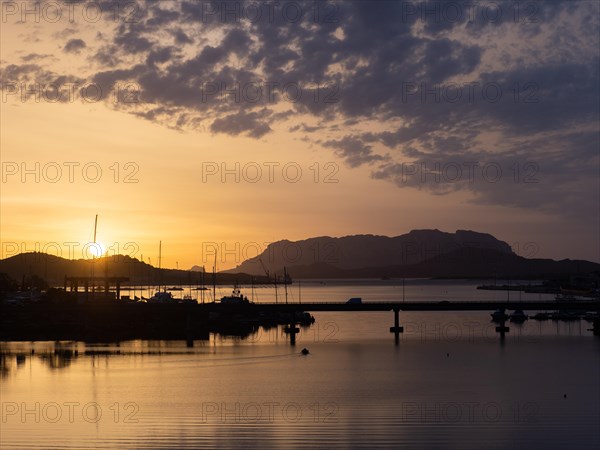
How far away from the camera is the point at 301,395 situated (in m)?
57.3

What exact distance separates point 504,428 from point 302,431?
41.7 feet

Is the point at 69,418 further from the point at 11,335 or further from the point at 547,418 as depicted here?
the point at 11,335

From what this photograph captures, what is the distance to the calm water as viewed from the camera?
43375mm

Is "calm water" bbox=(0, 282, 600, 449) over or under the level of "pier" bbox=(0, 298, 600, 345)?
under

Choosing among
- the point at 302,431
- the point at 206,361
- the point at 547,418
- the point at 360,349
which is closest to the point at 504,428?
the point at 547,418

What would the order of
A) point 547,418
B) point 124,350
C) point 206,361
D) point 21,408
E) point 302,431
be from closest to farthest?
1. point 302,431
2. point 547,418
3. point 21,408
4. point 206,361
5. point 124,350

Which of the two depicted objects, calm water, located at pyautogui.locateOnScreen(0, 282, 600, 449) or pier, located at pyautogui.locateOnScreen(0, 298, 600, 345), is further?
pier, located at pyautogui.locateOnScreen(0, 298, 600, 345)

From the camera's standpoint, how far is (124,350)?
88.9 meters

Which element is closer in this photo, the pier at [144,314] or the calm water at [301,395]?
the calm water at [301,395]

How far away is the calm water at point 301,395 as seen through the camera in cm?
4338

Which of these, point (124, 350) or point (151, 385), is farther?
point (124, 350)

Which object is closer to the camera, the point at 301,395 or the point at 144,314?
the point at 301,395

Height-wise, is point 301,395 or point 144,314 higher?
point 144,314

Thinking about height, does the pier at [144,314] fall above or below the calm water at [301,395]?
above
